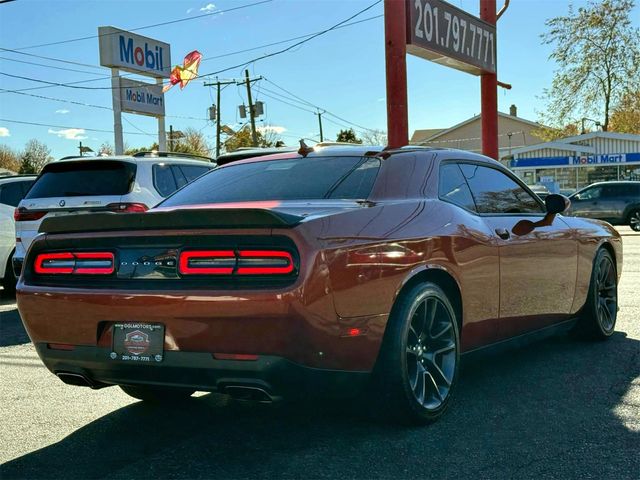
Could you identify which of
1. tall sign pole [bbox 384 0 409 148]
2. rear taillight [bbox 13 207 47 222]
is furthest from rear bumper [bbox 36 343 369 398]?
tall sign pole [bbox 384 0 409 148]

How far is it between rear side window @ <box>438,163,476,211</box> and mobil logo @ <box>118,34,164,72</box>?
2104cm

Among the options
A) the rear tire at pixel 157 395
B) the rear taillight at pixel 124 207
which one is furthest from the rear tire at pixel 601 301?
the rear taillight at pixel 124 207

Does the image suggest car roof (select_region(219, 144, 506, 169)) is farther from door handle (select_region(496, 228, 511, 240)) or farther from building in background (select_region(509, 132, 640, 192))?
building in background (select_region(509, 132, 640, 192))

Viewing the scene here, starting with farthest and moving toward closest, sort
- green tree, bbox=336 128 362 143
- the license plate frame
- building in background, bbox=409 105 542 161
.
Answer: green tree, bbox=336 128 362 143 → building in background, bbox=409 105 542 161 → the license plate frame

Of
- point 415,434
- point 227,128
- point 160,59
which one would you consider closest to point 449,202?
point 415,434

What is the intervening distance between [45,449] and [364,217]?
74.9 inches

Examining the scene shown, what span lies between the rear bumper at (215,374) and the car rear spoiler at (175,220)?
57 cm

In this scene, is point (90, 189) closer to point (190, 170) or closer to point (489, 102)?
point (190, 170)

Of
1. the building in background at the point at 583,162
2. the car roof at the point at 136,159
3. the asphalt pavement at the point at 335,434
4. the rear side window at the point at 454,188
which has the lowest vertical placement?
the asphalt pavement at the point at 335,434

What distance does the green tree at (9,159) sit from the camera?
82.8 m

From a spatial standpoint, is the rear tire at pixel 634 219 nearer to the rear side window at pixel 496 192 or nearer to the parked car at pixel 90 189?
the parked car at pixel 90 189

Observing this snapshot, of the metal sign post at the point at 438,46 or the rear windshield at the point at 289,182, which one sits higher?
the metal sign post at the point at 438,46

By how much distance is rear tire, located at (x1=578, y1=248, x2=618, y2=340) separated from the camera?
18.7 feet

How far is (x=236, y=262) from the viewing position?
3160 mm
